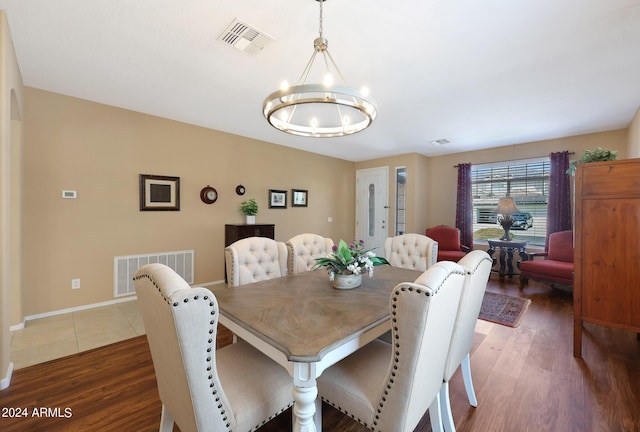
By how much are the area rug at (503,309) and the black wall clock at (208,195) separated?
4046mm

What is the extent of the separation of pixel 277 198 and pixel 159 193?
2006 millimetres

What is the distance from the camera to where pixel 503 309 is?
3.38 metres

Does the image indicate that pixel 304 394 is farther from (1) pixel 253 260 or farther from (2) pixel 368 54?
(2) pixel 368 54

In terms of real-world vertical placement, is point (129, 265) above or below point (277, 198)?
below

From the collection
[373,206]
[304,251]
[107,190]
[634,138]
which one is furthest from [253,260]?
[634,138]

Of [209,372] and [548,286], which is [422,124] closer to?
[548,286]

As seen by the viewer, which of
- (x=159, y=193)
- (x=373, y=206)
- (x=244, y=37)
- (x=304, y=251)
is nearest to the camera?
(x=244, y=37)

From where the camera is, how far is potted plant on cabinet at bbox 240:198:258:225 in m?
4.54

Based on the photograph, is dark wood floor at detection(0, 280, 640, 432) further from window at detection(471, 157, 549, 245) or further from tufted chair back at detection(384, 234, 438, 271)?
window at detection(471, 157, 549, 245)

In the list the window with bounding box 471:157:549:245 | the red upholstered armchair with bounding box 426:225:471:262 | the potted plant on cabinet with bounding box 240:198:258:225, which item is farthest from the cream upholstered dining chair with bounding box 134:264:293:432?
the window with bounding box 471:157:549:245

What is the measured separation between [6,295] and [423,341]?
109 inches

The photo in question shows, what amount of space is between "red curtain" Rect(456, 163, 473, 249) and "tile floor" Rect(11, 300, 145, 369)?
5.57 meters

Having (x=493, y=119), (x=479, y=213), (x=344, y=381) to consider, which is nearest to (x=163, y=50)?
(x=344, y=381)

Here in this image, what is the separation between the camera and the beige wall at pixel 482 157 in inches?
165
